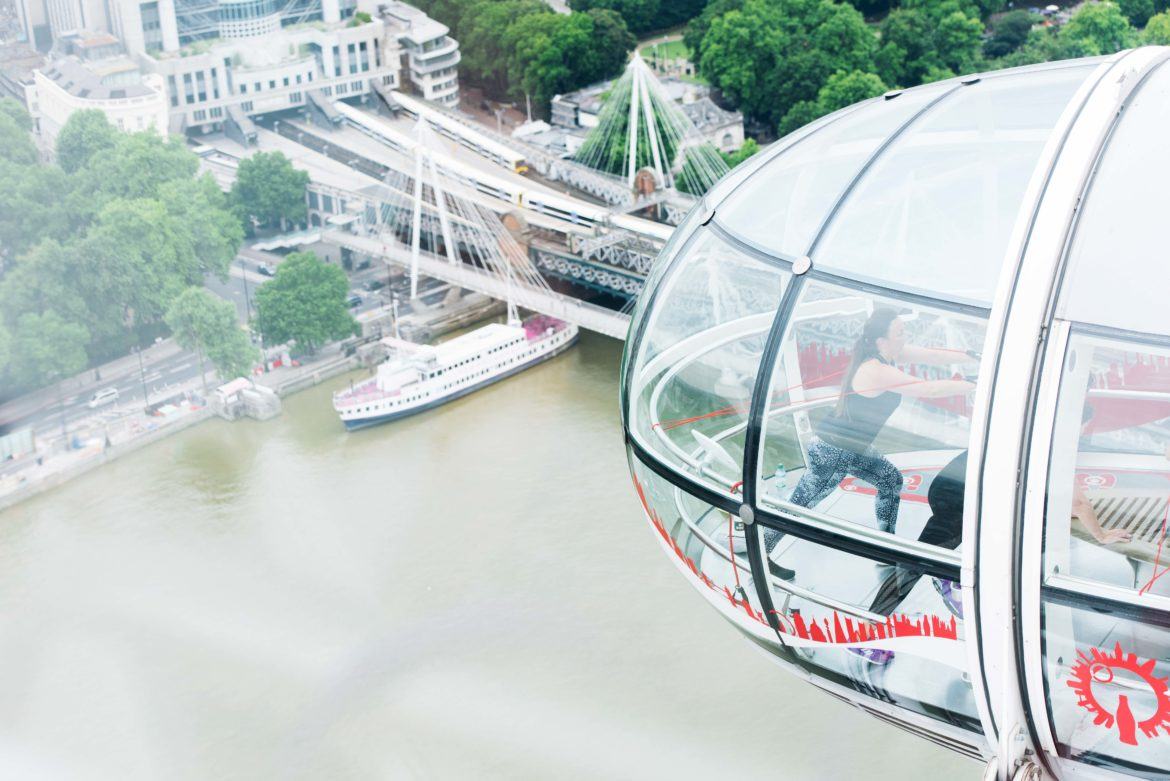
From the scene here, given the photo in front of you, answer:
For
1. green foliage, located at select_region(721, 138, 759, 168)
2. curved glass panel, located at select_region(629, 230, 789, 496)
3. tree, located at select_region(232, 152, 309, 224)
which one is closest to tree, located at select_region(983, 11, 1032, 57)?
green foliage, located at select_region(721, 138, 759, 168)

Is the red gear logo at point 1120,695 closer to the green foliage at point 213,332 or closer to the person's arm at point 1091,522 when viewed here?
the person's arm at point 1091,522

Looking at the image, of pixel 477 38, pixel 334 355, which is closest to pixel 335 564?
pixel 334 355

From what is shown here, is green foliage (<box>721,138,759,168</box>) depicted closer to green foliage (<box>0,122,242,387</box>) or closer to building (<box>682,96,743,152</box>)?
building (<box>682,96,743,152</box>)

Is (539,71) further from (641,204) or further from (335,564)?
(335,564)

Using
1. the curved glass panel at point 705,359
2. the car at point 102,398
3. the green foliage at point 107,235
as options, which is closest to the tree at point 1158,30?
the green foliage at point 107,235

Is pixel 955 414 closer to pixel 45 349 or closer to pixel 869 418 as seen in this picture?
pixel 869 418

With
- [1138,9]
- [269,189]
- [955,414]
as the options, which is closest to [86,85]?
[269,189]
